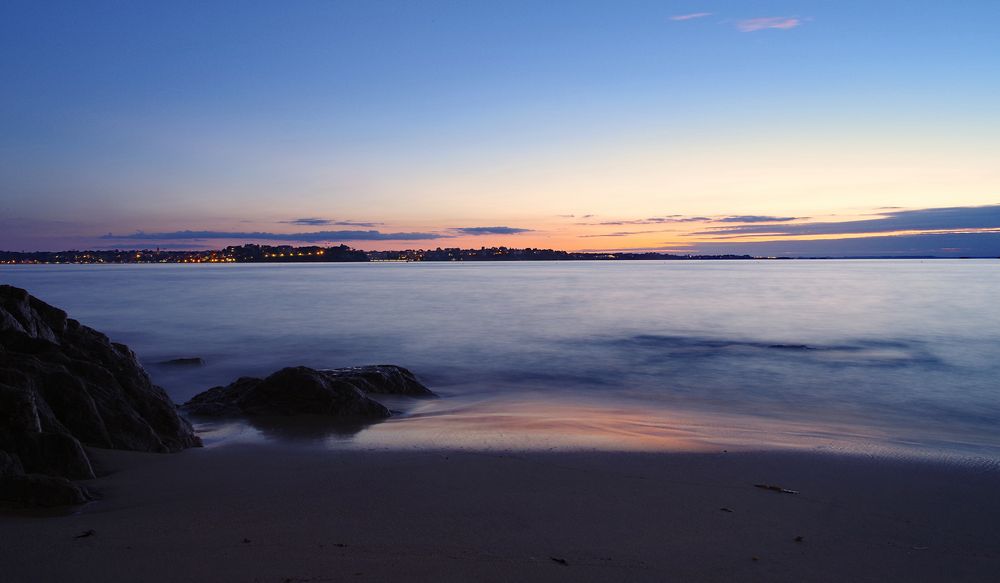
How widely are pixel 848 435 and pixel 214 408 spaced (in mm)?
7904

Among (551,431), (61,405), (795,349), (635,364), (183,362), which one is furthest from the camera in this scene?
(795,349)

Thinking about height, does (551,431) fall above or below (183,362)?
above

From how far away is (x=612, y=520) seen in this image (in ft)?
13.7

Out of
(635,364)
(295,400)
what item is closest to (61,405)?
(295,400)

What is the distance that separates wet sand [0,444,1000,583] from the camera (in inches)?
135

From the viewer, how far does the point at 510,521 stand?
4.11 metres

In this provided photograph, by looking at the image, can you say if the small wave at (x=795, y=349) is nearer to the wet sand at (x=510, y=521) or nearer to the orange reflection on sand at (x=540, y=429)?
the orange reflection on sand at (x=540, y=429)

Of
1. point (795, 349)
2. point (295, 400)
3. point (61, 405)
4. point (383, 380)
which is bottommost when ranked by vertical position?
point (795, 349)

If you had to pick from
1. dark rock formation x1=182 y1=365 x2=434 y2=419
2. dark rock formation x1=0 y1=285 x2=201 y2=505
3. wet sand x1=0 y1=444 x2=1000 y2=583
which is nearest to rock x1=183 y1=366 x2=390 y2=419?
dark rock formation x1=182 y1=365 x2=434 y2=419

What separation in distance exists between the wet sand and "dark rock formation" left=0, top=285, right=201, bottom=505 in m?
0.25

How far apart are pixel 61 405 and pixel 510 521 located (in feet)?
13.4

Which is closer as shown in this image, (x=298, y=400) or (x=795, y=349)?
(x=298, y=400)

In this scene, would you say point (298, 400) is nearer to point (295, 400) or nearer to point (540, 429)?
point (295, 400)

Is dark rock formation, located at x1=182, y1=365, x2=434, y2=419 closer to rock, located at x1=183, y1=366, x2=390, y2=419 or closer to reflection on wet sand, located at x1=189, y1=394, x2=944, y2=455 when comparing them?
rock, located at x1=183, y1=366, x2=390, y2=419
